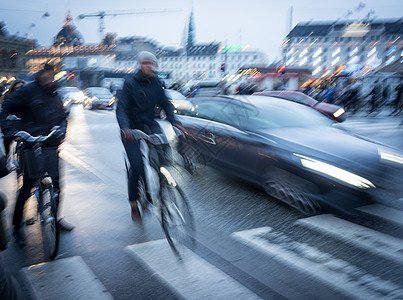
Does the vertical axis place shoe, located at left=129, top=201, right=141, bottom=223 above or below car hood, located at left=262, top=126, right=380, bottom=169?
below

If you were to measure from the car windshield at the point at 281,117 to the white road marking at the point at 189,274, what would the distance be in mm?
2718

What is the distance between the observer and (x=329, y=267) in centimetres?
338

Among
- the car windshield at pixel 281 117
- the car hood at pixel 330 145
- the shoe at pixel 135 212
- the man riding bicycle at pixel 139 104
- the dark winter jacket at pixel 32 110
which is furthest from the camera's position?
the car windshield at pixel 281 117

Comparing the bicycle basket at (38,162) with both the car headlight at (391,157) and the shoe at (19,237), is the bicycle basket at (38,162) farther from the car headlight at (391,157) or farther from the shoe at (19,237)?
the car headlight at (391,157)

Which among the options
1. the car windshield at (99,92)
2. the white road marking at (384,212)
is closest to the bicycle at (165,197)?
the white road marking at (384,212)

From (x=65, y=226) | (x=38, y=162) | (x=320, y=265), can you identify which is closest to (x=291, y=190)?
(x=320, y=265)

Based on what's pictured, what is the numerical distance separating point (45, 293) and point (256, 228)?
7.56 ft

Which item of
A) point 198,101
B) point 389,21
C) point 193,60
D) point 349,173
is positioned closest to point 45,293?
point 349,173

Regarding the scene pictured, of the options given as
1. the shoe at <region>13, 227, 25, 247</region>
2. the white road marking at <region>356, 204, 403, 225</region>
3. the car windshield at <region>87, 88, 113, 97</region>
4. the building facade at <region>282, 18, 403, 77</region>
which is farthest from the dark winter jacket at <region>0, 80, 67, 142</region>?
the building facade at <region>282, 18, 403, 77</region>

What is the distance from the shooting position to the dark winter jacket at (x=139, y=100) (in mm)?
4012

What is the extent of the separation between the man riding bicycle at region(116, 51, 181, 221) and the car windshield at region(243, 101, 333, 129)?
6.56ft

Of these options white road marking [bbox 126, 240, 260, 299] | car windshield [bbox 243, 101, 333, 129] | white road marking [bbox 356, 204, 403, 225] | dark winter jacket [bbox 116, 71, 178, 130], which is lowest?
white road marking [bbox 356, 204, 403, 225]

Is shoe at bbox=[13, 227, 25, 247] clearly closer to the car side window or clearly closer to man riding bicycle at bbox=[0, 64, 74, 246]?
man riding bicycle at bbox=[0, 64, 74, 246]

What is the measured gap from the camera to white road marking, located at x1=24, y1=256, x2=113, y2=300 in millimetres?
2900
